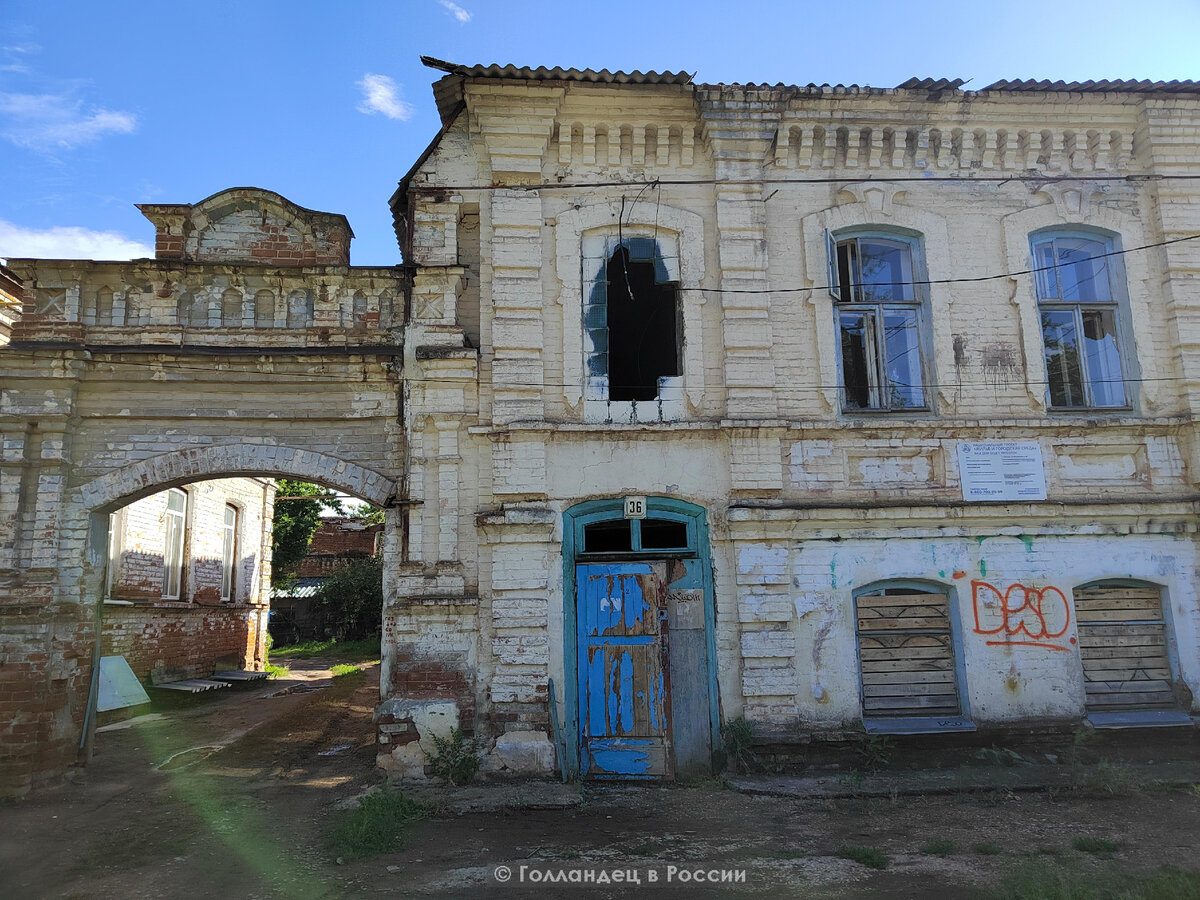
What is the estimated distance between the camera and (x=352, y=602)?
84.7 feet

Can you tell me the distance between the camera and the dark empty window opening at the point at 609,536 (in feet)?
26.3

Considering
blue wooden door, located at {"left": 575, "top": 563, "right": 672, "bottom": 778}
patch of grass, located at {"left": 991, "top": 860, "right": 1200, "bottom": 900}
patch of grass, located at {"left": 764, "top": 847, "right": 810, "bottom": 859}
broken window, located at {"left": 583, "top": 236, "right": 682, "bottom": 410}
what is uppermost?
broken window, located at {"left": 583, "top": 236, "right": 682, "bottom": 410}

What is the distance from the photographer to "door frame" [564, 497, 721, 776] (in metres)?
7.69

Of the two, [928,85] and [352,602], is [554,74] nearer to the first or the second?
[928,85]

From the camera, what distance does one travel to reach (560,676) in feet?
25.1

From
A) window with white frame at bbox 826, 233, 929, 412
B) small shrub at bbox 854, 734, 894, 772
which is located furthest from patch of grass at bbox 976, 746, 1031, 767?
window with white frame at bbox 826, 233, 929, 412

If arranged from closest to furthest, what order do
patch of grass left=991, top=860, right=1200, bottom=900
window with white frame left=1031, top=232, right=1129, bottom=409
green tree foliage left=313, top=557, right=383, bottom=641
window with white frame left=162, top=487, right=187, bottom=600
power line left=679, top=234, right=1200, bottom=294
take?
patch of grass left=991, top=860, right=1200, bottom=900, power line left=679, top=234, right=1200, bottom=294, window with white frame left=1031, top=232, right=1129, bottom=409, window with white frame left=162, top=487, right=187, bottom=600, green tree foliage left=313, top=557, right=383, bottom=641

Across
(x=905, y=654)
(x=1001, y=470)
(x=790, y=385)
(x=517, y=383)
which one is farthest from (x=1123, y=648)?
(x=517, y=383)

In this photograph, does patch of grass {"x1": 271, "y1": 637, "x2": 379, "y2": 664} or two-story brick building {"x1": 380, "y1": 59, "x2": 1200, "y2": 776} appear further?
patch of grass {"x1": 271, "y1": 637, "x2": 379, "y2": 664}

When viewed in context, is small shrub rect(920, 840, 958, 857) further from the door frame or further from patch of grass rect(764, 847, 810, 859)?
the door frame

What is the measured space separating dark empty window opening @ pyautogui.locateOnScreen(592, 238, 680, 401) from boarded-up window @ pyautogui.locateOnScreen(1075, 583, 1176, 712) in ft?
15.3

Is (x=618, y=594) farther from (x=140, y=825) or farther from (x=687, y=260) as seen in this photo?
(x=140, y=825)

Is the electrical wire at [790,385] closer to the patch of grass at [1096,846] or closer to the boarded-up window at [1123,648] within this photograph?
the boarded-up window at [1123,648]

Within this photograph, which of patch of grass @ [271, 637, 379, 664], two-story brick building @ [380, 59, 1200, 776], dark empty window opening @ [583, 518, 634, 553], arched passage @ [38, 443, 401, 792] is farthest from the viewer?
patch of grass @ [271, 637, 379, 664]
